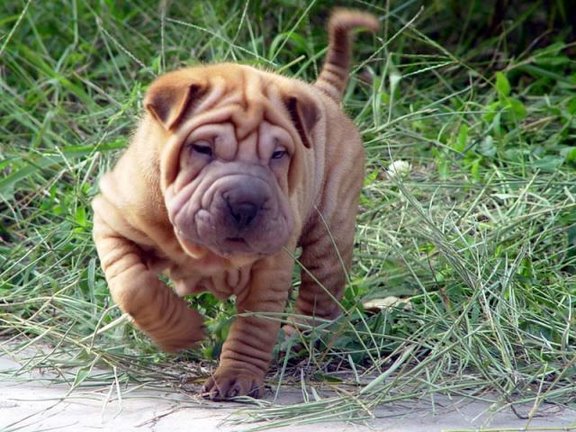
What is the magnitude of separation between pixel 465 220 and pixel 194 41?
2374mm

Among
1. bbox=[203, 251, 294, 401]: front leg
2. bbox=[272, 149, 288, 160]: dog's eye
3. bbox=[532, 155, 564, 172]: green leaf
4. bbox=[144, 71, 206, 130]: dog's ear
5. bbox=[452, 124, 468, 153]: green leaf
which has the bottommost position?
bbox=[532, 155, 564, 172]: green leaf

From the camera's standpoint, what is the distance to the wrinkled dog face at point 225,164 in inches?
173

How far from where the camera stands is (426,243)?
6172 millimetres

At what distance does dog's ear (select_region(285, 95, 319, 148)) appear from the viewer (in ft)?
15.7

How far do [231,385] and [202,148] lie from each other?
34.8 inches

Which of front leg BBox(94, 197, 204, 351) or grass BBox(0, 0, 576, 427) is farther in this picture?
grass BBox(0, 0, 576, 427)

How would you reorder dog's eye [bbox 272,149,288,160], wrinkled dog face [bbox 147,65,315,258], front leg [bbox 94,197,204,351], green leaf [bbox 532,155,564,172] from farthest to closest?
green leaf [bbox 532,155,564,172], front leg [bbox 94,197,204,351], dog's eye [bbox 272,149,288,160], wrinkled dog face [bbox 147,65,315,258]

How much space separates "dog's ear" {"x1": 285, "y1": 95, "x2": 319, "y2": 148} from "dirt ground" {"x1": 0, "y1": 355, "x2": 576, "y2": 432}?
0.97m

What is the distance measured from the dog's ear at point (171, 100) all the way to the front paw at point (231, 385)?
0.93 metres

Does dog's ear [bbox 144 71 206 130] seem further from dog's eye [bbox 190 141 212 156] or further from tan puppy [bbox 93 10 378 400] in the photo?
dog's eye [bbox 190 141 212 156]

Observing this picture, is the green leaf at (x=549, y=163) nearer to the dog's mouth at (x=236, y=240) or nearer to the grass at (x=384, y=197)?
the grass at (x=384, y=197)

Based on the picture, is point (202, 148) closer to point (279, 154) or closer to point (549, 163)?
point (279, 154)

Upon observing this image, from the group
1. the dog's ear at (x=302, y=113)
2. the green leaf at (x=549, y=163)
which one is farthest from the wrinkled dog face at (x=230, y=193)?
the green leaf at (x=549, y=163)

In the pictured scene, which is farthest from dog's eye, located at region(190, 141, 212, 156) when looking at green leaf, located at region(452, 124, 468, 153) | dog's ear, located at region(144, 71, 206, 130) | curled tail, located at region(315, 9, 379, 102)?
green leaf, located at region(452, 124, 468, 153)
